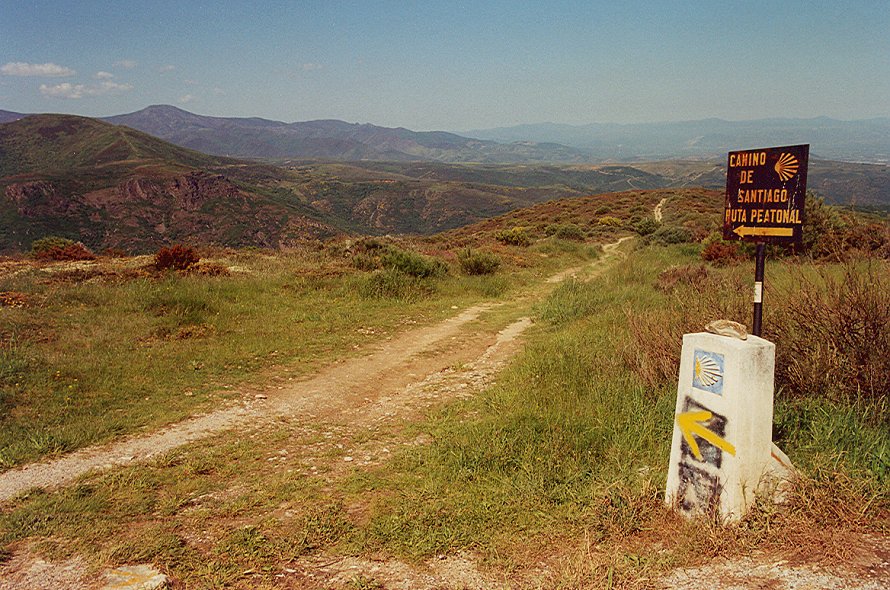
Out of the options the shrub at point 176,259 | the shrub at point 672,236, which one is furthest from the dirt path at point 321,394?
the shrub at point 672,236

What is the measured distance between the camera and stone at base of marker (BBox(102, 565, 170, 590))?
9.34 ft

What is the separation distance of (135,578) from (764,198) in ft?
15.7

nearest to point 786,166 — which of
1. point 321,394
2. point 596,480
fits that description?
point 596,480

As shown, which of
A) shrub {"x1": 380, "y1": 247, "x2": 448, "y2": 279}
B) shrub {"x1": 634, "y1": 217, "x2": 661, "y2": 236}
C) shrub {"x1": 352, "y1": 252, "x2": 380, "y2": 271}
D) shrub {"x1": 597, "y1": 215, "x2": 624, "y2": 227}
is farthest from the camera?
shrub {"x1": 597, "y1": 215, "x2": 624, "y2": 227}

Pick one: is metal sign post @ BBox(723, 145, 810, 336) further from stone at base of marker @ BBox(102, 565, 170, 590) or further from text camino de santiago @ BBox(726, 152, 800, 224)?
stone at base of marker @ BBox(102, 565, 170, 590)

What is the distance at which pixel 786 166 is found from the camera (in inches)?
143

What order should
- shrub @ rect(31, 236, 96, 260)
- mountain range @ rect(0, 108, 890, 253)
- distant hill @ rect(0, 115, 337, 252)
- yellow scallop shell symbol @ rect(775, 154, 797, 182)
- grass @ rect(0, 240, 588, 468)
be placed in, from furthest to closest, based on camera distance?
mountain range @ rect(0, 108, 890, 253)
distant hill @ rect(0, 115, 337, 252)
shrub @ rect(31, 236, 96, 260)
grass @ rect(0, 240, 588, 468)
yellow scallop shell symbol @ rect(775, 154, 797, 182)

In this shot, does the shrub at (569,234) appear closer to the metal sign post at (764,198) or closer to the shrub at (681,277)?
the shrub at (681,277)

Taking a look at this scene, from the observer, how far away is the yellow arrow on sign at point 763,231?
3.64 m

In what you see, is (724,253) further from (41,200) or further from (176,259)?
(41,200)

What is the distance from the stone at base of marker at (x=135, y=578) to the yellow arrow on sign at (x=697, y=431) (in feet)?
10.5

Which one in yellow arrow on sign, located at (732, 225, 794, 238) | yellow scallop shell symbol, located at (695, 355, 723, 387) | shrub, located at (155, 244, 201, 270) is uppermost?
yellow arrow on sign, located at (732, 225, 794, 238)

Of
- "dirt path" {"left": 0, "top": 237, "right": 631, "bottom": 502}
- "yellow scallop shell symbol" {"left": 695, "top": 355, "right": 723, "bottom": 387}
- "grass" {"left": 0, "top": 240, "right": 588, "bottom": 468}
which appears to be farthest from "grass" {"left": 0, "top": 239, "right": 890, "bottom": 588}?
"grass" {"left": 0, "top": 240, "right": 588, "bottom": 468}

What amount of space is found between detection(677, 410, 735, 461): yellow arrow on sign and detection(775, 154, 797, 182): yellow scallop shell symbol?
5.95 feet
